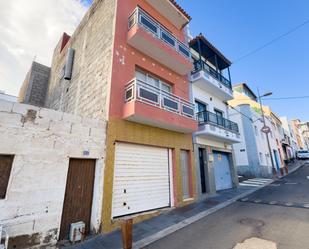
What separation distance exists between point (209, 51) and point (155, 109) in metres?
9.49

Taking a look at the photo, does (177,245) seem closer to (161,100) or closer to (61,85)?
(161,100)

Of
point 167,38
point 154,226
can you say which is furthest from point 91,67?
point 154,226

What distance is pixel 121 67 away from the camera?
25.4 feet

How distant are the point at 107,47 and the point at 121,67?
4.52ft

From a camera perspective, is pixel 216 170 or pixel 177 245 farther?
pixel 216 170

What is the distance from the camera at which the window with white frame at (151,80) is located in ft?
29.1

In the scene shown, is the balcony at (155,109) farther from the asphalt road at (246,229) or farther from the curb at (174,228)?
the asphalt road at (246,229)

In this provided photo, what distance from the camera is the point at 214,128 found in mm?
11328

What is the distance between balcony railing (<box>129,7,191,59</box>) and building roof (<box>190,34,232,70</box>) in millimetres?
2929

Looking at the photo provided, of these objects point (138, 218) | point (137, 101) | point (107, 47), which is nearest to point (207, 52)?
point (107, 47)

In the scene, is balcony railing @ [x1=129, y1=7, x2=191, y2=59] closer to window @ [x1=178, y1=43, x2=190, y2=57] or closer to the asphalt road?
window @ [x1=178, y1=43, x2=190, y2=57]

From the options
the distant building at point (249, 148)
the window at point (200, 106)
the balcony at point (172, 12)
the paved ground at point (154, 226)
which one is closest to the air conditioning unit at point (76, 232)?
the paved ground at point (154, 226)

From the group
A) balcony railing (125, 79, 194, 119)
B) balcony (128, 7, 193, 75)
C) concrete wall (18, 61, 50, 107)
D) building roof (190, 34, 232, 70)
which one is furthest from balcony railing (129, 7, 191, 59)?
concrete wall (18, 61, 50, 107)

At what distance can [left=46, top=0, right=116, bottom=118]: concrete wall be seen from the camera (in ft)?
25.4
